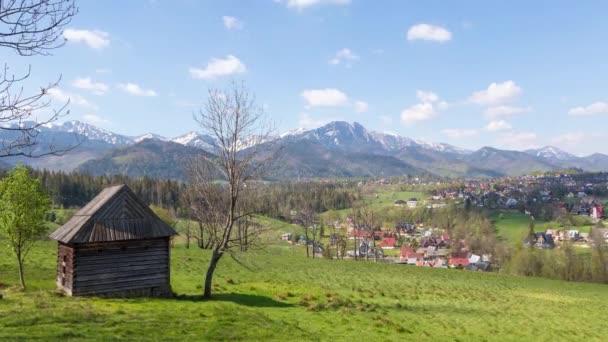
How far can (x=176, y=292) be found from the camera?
2686 centimetres

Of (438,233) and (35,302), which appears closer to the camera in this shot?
(35,302)

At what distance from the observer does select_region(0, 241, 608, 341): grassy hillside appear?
55.6 ft

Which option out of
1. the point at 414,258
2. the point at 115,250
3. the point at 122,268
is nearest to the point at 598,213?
the point at 414,258

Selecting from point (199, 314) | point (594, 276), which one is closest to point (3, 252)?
point (199, 314)

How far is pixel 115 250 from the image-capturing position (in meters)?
24.5

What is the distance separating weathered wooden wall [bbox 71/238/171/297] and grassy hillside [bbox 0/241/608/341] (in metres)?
1.55

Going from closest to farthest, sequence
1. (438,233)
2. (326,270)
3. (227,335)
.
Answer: (227,335) → (326,270) → (438,233)

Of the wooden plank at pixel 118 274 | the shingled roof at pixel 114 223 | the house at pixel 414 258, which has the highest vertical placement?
the shingled roof at pixel 114 223

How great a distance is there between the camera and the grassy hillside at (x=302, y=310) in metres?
16.9

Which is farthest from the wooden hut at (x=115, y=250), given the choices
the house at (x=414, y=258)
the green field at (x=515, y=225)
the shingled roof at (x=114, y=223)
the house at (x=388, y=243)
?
the green field at (x=515, y=225)

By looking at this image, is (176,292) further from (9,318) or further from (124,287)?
(9,318)

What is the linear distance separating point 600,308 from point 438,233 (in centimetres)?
14285

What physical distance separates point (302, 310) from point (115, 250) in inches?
484

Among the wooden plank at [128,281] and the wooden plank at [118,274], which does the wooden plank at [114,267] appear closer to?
the wooden plank at [118,274]
